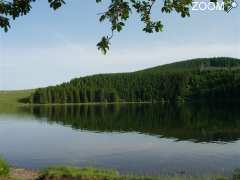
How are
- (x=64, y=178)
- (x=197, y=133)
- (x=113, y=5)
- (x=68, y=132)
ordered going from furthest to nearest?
(x=68, y=132) → (x=197, y=133) → (x=64, y=178) → (x=113, y=5)

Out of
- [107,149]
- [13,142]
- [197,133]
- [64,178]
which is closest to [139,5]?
[64,178]

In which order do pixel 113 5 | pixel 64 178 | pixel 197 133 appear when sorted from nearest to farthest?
pixel 113 5 < pixel 64 178 < pixel 197 133

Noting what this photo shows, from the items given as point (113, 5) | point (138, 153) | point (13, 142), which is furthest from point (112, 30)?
point (13, 142)

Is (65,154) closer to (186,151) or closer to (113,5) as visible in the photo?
(186,151)

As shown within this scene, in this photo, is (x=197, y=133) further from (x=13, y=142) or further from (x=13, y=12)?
(x=13, y=12)

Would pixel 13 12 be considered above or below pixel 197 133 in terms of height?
above

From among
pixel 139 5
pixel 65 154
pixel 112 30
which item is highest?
pixel 139 5

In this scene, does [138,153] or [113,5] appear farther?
[138,153]

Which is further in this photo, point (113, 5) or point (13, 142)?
point (13, 142)

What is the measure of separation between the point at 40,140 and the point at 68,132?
16263 millimetres

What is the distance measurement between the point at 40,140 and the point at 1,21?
69.6m

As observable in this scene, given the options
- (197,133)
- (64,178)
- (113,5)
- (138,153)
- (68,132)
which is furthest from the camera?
(68,132)

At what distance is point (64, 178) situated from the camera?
2822cm

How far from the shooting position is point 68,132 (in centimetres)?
9606
